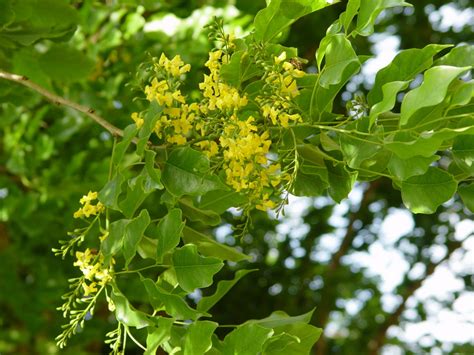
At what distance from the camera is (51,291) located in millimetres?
1727

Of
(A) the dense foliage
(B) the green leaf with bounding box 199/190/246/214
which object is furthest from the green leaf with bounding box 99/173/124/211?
(B) the green leaf with bounding box 199/190/246/214

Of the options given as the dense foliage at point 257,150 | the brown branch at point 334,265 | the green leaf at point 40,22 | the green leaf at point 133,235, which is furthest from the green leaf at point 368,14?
the brown branch at point 334,265

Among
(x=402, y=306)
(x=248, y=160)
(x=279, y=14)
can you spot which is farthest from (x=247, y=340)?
(x=402, y=306)

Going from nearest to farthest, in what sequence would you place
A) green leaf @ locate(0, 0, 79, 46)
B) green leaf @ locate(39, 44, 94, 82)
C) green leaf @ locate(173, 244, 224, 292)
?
green leaf @ locate(173, 244, 224, 292) < green leaf @ locate(0, 0, 79, 46) < green leaf @ locate(39, 44, 94, 82)

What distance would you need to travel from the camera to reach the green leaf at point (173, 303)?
0.59m

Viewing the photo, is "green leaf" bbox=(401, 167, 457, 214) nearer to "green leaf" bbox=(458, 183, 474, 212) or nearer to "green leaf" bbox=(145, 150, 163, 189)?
"green leaf" bbox=(458, 183, 474, 212)

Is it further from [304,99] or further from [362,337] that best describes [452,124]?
[362,337]

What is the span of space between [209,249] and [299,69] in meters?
0.20

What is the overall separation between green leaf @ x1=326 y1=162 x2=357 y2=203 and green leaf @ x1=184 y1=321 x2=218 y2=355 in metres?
0.16

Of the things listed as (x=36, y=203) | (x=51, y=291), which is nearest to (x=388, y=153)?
(x=36, y=203)

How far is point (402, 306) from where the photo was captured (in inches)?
85.6

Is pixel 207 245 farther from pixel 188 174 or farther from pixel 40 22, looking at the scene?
pixel 40 22

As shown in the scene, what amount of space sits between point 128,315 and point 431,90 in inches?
11.0

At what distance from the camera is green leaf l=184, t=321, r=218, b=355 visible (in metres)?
0.58
